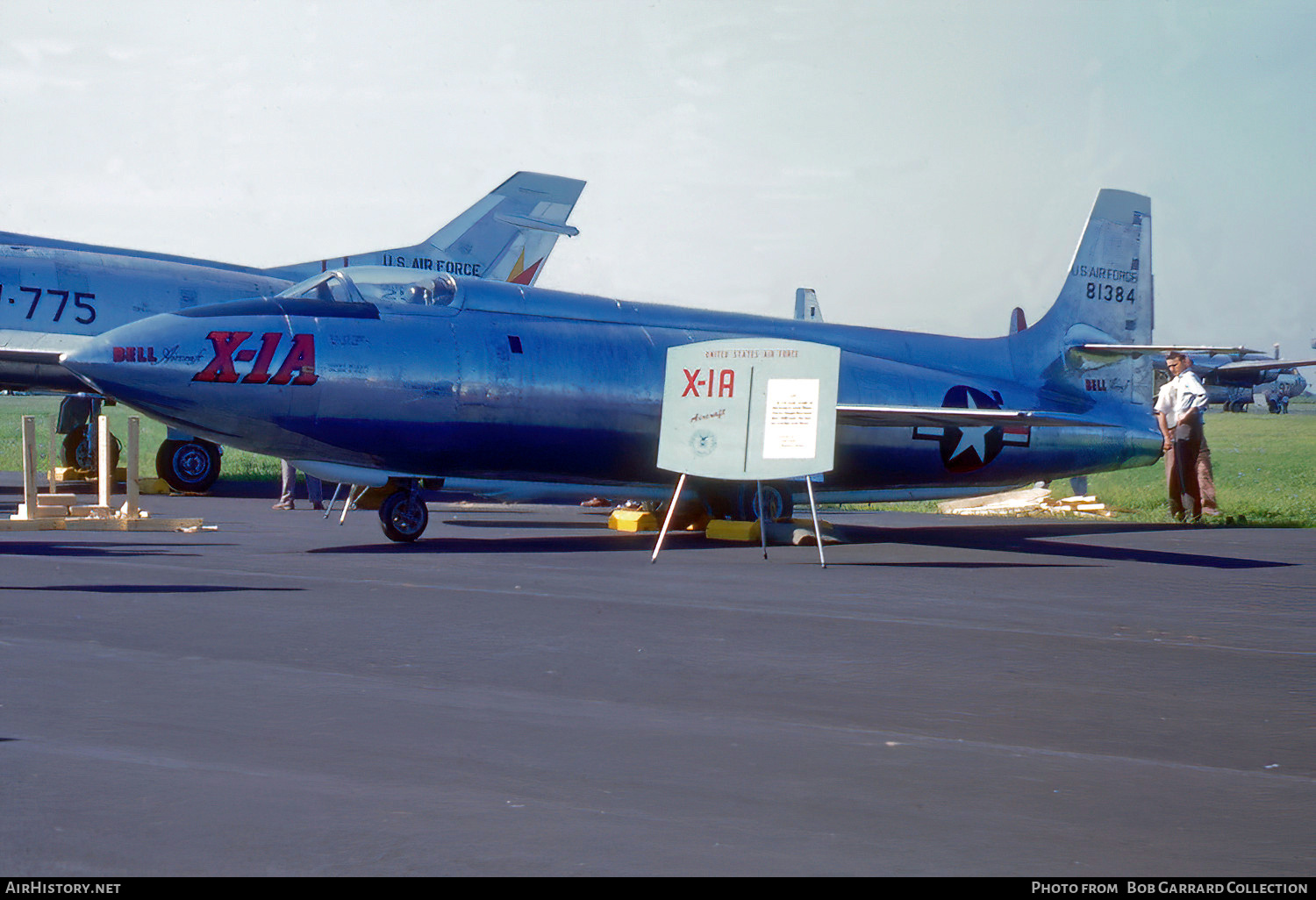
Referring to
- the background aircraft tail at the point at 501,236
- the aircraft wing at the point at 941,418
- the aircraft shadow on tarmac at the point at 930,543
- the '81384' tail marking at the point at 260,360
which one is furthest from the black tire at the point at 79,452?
the aircraft wing at the point at 941,418

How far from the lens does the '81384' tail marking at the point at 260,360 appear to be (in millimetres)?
12375

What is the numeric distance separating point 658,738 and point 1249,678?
3588mm

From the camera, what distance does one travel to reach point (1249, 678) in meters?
7.00

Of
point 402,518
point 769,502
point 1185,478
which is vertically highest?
point 1185,478

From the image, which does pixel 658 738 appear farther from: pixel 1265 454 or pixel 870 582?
pixel 1265 454

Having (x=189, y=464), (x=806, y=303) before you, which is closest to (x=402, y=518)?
(x=189, y=464)

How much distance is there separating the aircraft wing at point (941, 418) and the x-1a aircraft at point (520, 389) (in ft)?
0.12

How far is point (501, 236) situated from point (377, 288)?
43.5 feet

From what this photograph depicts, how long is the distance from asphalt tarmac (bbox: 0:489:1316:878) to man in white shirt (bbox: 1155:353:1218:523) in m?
8.67

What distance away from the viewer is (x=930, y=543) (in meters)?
15.6

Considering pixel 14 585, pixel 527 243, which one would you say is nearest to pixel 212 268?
pixel 527 243

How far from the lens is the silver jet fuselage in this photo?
12.4 metres

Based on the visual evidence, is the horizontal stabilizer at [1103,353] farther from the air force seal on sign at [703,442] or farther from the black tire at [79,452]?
the black tire at [79,452]

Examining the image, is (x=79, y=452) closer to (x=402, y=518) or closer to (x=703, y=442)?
(x=402, y=518)
